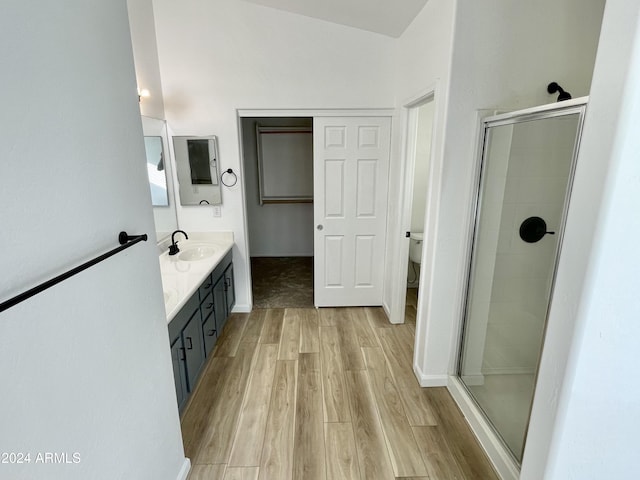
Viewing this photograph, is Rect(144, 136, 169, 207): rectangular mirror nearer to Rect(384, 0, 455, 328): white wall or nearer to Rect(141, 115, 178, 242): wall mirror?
Rect(141, 115, 178, 242): wall mirror

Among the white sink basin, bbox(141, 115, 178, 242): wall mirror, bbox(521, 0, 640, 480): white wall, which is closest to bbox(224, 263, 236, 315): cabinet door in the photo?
the white sink basin

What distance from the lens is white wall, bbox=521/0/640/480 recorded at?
2.81ft

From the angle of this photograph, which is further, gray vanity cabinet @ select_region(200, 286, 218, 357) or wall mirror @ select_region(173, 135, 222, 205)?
wall mirror @ select_region(173, 135, 222, 205)

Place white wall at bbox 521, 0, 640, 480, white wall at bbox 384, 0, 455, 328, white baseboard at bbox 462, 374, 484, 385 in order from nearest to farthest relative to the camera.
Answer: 1. white wall at bbox 521, 0, 640, 480
2. white wall at bbox 384, 0, 455, 328
3. white baseboard at bbox 462, 374, 484, 385

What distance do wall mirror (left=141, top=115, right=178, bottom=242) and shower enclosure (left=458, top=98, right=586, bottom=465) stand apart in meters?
2.53

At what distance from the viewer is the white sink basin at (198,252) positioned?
294cm

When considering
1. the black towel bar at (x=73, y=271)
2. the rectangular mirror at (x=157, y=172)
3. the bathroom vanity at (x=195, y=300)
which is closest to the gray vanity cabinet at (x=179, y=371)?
Answer: the bathroom vanity at (x=195, y=300)

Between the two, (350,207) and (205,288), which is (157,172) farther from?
(350,207)

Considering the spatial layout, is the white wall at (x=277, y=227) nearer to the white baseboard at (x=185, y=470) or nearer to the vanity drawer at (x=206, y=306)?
the vanity drawer at (x=206, y=306)

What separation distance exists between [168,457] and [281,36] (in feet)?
10.3

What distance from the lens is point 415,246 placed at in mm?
3707

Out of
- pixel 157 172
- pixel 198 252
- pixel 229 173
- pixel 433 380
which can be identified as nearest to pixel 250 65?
pixel 229 173

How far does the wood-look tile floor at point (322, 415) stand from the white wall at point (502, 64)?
1205 millimetres

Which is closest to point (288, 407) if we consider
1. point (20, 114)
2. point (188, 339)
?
point (188, 339)
